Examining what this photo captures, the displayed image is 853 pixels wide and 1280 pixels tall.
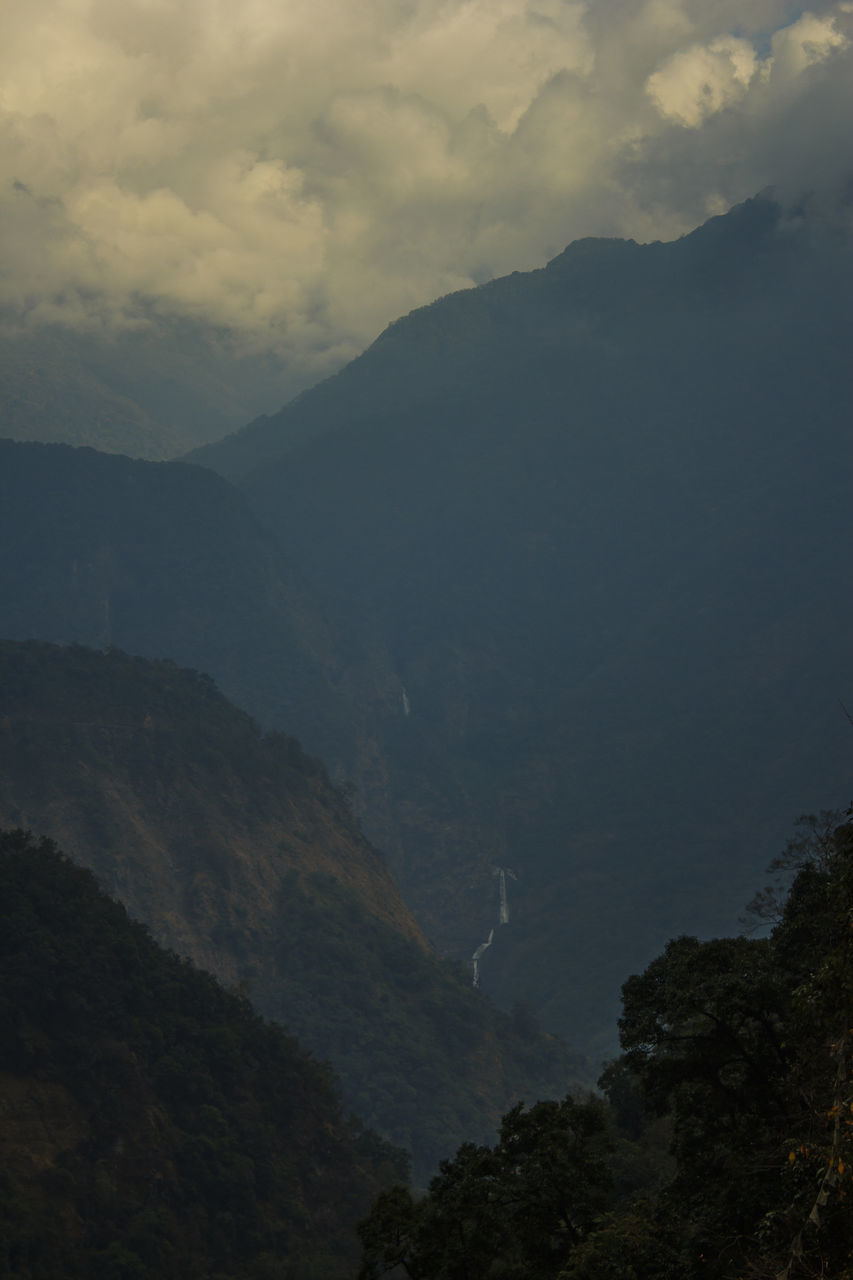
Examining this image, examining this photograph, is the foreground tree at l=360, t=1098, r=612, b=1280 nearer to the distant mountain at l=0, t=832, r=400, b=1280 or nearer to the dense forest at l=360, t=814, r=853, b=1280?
the dense forest at l=360, t=814, r=853, b=1280

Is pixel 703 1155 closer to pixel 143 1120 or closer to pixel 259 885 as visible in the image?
pixel 143 1120

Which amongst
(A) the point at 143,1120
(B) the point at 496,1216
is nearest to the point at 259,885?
(A) the point at 143,1120

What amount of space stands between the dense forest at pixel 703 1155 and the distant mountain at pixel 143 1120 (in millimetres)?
26683

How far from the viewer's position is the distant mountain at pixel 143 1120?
4356 centimetres

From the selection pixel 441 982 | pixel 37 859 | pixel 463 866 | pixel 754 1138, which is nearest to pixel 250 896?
pixel 441 982

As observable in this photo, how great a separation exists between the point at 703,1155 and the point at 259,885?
297 feet

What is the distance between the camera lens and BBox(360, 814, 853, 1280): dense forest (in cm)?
1334

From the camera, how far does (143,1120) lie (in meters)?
50.4

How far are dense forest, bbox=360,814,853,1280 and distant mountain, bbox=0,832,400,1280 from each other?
26683 mm

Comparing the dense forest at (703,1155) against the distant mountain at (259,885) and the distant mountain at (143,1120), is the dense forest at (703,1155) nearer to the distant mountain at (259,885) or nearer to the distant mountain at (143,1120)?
the distant mountain at (143,1120)

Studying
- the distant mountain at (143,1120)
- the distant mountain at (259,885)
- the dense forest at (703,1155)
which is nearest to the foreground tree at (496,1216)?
the dense forest at (703,1155)

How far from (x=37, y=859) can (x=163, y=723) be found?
178 feet

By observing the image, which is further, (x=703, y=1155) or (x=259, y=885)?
(x=259, y=885)

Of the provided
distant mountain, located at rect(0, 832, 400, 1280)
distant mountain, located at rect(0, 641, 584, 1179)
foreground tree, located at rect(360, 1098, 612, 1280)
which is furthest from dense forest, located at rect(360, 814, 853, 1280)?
distant mountain, located at rect(0, 641, 584, 1179)
